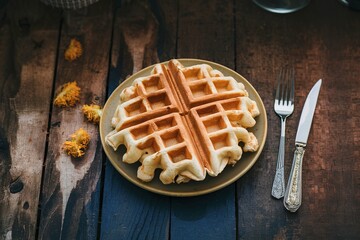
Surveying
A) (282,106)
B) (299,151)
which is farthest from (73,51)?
(299,151)

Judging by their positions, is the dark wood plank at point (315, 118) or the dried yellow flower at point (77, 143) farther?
the dried yellow flower at point (77, 143)

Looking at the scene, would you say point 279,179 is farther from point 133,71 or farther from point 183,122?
point 133,71

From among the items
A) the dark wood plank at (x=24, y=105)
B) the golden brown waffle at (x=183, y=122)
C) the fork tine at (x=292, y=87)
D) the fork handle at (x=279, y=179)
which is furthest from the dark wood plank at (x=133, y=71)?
the fork tine at (x=292, y=87)

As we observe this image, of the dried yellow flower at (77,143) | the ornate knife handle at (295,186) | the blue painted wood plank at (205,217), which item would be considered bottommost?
the blue painted wood plank at (205,217)

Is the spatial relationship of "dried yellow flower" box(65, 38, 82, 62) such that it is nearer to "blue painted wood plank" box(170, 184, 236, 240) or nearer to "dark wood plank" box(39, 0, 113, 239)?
"dark wood plank" box(39, 0, 113, 239)

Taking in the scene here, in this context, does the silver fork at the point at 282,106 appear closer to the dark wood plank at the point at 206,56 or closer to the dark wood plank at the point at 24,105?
the dark wood plank at the point at 206,56

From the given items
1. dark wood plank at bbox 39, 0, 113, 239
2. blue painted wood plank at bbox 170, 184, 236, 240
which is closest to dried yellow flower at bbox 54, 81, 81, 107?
dark wood plank at bbox 39, 0, 113, 239
